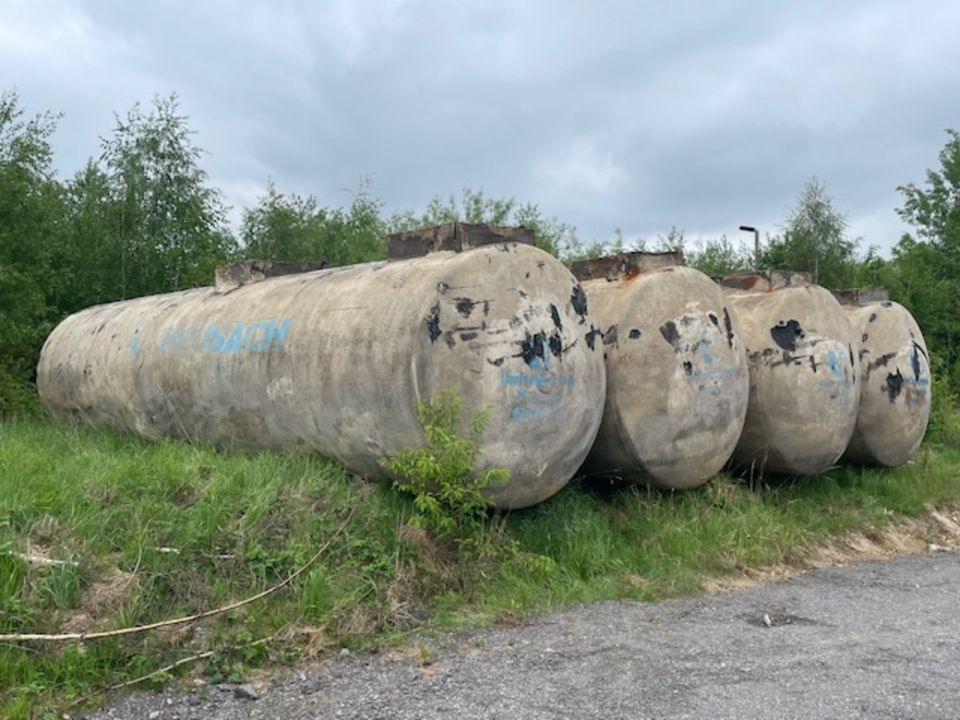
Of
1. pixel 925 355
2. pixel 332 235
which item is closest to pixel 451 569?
pixel 925 355

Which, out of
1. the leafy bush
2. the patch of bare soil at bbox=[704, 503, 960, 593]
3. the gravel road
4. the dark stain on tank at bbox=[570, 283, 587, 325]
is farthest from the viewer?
the patch of bare soil at bbox=[704, 503, 960, 593]

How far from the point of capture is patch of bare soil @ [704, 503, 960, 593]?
6527 mm

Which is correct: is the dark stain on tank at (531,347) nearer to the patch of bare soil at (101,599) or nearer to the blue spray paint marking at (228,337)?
the blue spray paint marking at (228,337)

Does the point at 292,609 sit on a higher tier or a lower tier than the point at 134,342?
lower

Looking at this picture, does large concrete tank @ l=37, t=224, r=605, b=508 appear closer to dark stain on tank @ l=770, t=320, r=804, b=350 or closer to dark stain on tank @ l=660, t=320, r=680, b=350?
dark stain on tank @ l=660, t=320, r=680, b=350

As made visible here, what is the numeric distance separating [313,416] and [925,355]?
21.1 feet

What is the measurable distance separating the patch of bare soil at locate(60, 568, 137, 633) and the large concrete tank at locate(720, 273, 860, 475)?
516cm

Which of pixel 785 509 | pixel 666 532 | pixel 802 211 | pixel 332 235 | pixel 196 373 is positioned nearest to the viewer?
pixel 666 532

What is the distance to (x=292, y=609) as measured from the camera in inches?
183

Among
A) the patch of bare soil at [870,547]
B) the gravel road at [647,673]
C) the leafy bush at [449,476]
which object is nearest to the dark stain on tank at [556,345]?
the leafy bush at [449,476]

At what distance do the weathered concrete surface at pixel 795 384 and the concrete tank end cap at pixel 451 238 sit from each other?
Result: 2434mm

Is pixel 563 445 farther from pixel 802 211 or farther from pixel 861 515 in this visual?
pixel 802 211

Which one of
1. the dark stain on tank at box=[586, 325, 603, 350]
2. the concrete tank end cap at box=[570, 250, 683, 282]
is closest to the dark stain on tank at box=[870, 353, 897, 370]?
the concrete tank end cap at box=[570, 250, 683, 282]

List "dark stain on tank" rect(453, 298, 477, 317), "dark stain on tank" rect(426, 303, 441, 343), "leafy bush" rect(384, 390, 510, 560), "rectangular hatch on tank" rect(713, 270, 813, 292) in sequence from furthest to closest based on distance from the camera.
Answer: "rectangular hatch on tank" rect(713, 270, 813, 292) < "dark stain on tank" rect(453, 298, 477, 317) < "dark stain on tank" rect(426, 303, 441, 343) < "leafy bush" rect(384, 390, 510, 560)
